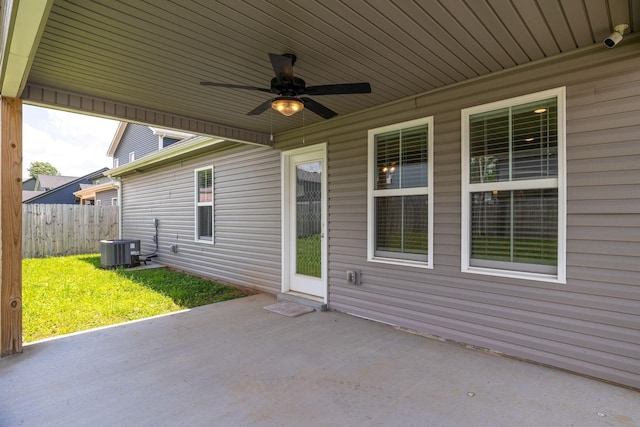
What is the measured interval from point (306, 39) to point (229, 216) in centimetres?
450

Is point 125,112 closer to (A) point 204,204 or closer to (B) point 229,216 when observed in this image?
(B) point 229,216

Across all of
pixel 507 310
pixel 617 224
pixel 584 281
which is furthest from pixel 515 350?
pixel 617 224

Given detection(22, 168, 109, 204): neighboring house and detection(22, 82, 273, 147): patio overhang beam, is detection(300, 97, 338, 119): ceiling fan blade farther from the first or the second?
detection(22, 168, 109, 204): neighboring house

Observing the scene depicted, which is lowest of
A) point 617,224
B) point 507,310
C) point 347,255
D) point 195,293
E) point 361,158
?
point 195,293

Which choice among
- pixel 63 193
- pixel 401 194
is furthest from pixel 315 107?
pixel 63 193

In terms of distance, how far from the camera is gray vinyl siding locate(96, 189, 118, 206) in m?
14.1

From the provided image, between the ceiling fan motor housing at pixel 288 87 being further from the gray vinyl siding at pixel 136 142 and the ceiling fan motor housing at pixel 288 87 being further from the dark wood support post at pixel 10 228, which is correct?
the gray vinyl siding at pixel 136 142

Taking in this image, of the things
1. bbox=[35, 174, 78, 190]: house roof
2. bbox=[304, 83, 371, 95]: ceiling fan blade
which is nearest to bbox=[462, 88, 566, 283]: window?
bbox=[304, 83, 371, 95]: ceiling fan blade

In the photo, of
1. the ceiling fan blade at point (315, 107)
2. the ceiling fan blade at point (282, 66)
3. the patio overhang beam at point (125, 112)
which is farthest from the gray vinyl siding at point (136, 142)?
the ceiling fan blade at point (282, 66)

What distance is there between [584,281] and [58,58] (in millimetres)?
4657

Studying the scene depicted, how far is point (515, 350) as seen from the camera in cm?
291

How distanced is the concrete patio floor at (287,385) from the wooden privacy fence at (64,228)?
8798 millimetres

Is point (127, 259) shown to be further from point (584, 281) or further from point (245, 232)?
point (584, 281)

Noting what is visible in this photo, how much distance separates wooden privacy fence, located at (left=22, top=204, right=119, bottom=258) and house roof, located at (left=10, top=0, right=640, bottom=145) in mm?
9015
